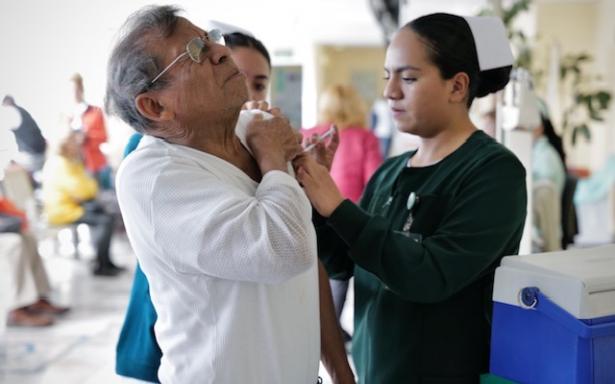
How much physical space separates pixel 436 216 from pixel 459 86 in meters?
0.28

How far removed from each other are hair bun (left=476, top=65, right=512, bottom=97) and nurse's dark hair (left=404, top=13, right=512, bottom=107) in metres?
0.02

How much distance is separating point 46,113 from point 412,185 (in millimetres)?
833

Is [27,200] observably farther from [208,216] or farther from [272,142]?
[208,216]

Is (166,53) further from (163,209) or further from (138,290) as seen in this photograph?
(138,290)

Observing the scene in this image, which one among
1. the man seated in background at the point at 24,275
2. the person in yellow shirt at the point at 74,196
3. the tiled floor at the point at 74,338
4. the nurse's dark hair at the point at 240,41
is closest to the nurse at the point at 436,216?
the nurse's dark hair at the point at 240,41

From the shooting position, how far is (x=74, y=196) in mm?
5098

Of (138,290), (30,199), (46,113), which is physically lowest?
(30,199)

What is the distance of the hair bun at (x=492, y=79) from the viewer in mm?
1368

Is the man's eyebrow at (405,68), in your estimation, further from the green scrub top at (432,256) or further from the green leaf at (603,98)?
the green leaf at (603,98)

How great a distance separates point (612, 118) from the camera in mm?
7938

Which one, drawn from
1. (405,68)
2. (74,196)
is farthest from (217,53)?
(74,196)

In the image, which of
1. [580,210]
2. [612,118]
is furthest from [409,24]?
[612,118]

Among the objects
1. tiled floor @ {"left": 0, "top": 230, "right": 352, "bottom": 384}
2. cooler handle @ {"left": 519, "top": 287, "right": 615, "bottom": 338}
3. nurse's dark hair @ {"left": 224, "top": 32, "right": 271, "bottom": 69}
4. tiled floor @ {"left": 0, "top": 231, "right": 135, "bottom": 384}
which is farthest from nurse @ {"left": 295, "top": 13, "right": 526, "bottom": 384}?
tiled floor @ {"left": 0, "top": 231, "right": 135, "bottom": 384}

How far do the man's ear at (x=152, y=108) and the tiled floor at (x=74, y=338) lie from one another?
5.58 feet
